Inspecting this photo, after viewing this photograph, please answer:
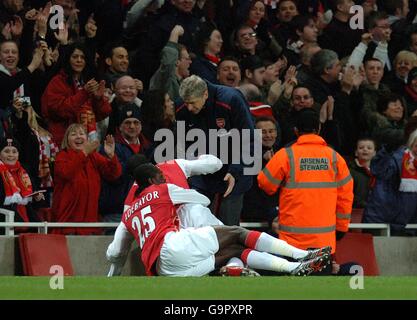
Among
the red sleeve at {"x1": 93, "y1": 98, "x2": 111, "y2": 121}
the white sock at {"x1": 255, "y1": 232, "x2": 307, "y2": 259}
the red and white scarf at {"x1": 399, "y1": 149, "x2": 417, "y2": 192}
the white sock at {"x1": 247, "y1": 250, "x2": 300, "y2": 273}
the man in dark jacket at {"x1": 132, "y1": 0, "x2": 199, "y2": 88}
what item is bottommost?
the white sock at {"x1": 247, "y1": 250, "x2": 300, "y2": 273}

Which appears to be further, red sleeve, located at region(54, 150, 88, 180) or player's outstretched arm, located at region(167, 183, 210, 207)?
red sleeve, located at region(54, 150, 88, 180)

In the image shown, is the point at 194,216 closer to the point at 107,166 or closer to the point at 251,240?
the point at 251,240

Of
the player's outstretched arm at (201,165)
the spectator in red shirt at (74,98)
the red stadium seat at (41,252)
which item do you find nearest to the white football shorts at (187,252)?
the player's outstretched arm at (201,165)

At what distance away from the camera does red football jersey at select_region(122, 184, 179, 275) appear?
42.8ft

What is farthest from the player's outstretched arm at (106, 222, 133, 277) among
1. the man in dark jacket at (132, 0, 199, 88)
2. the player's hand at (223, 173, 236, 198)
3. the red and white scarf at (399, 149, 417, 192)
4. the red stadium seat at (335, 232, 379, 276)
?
the man in dark jacket at (132, 0, 199, 88)

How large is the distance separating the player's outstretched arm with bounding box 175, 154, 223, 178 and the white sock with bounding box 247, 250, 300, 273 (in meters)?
1.05

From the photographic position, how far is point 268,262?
42.7 ft

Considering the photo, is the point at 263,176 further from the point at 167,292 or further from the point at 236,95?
the point at 167,292

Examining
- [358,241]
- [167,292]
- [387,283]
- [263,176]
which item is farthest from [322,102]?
[167,292]

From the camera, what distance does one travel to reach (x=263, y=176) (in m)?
13.6

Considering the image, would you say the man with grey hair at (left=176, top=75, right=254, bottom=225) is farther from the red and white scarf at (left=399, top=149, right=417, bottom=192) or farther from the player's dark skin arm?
the red and white scarf at (left=399, top=149, right=417, bottom=192)

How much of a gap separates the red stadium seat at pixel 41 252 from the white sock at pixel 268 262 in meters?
2.26

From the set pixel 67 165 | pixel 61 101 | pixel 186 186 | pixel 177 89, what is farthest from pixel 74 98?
pixel 186 186

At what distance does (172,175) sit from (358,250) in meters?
2.61
